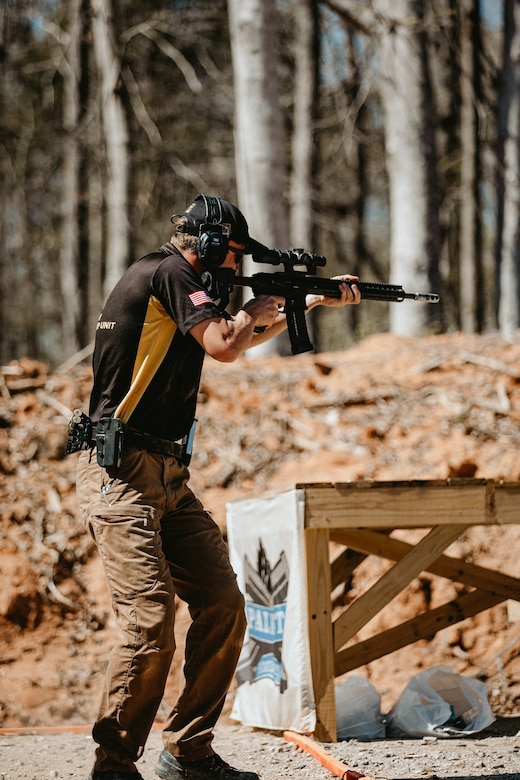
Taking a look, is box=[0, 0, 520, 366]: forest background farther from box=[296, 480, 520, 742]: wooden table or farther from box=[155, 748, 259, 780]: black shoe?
box=[155, 748, 259, 780]: black shoe

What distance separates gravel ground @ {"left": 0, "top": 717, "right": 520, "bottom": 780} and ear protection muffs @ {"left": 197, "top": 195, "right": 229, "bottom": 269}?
2365mm

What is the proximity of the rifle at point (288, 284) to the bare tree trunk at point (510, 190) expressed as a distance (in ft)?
26.9

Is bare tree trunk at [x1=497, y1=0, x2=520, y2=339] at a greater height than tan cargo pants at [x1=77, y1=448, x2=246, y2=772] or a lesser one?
greater

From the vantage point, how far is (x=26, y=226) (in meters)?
26.6

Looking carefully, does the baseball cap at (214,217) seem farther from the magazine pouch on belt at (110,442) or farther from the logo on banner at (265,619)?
the logo on banner at (265,619)

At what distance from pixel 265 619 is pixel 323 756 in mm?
1160

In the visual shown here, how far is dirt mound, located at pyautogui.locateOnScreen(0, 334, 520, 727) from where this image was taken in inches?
285

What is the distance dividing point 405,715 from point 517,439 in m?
3.41

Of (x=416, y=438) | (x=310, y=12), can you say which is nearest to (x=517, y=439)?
(x=416, y=438)

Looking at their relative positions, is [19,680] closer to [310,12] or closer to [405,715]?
[405,715]

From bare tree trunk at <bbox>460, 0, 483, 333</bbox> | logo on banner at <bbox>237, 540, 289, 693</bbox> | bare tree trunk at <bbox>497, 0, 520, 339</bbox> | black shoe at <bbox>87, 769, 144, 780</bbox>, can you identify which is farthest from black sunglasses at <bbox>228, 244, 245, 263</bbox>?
bare tree trunk at <bbox>460, 0, 483, 333</bbox>

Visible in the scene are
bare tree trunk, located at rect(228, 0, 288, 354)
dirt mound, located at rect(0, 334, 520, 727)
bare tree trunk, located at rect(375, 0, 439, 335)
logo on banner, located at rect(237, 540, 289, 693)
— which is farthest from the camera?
bare tree trunk, located at rect(375, 0, 439, 335)

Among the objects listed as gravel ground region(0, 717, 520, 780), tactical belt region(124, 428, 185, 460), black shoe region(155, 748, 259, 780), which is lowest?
gravel ground region(0, 717, 520, 780)

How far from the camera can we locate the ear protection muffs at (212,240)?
14.6 feet
